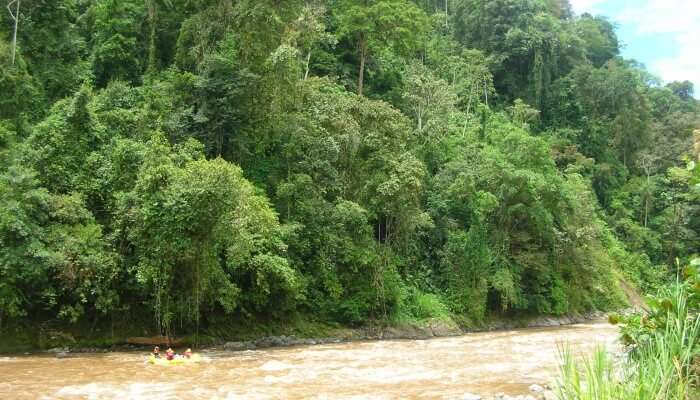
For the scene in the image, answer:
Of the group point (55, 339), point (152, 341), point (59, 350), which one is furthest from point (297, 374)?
point (55, 339)

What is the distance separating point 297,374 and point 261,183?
10179 millimetres

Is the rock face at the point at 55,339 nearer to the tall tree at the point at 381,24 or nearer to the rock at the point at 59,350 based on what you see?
the rock at the point at 59,350

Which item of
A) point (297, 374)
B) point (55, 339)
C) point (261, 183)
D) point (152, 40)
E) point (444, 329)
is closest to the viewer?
point (297, 374)

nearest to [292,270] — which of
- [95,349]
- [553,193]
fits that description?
[95,349]

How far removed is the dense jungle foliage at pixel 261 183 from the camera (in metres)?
16.6

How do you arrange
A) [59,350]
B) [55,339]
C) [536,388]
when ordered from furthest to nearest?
[55,339] < [59,350] < [536,388]

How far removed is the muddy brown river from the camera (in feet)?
37.5

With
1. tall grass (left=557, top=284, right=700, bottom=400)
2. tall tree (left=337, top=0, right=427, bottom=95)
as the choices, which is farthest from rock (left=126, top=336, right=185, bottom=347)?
tall tree (left=337, top=0, right=427, bottom=95)

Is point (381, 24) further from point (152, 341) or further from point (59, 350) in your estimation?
point (59, 350)

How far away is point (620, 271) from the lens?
37469 mm

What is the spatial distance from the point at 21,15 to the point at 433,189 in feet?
67.6

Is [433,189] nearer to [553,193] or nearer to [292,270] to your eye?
[553,193]

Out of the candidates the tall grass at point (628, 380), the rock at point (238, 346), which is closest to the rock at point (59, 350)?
the rock at point (238, 346)

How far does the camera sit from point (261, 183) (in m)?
22.4
